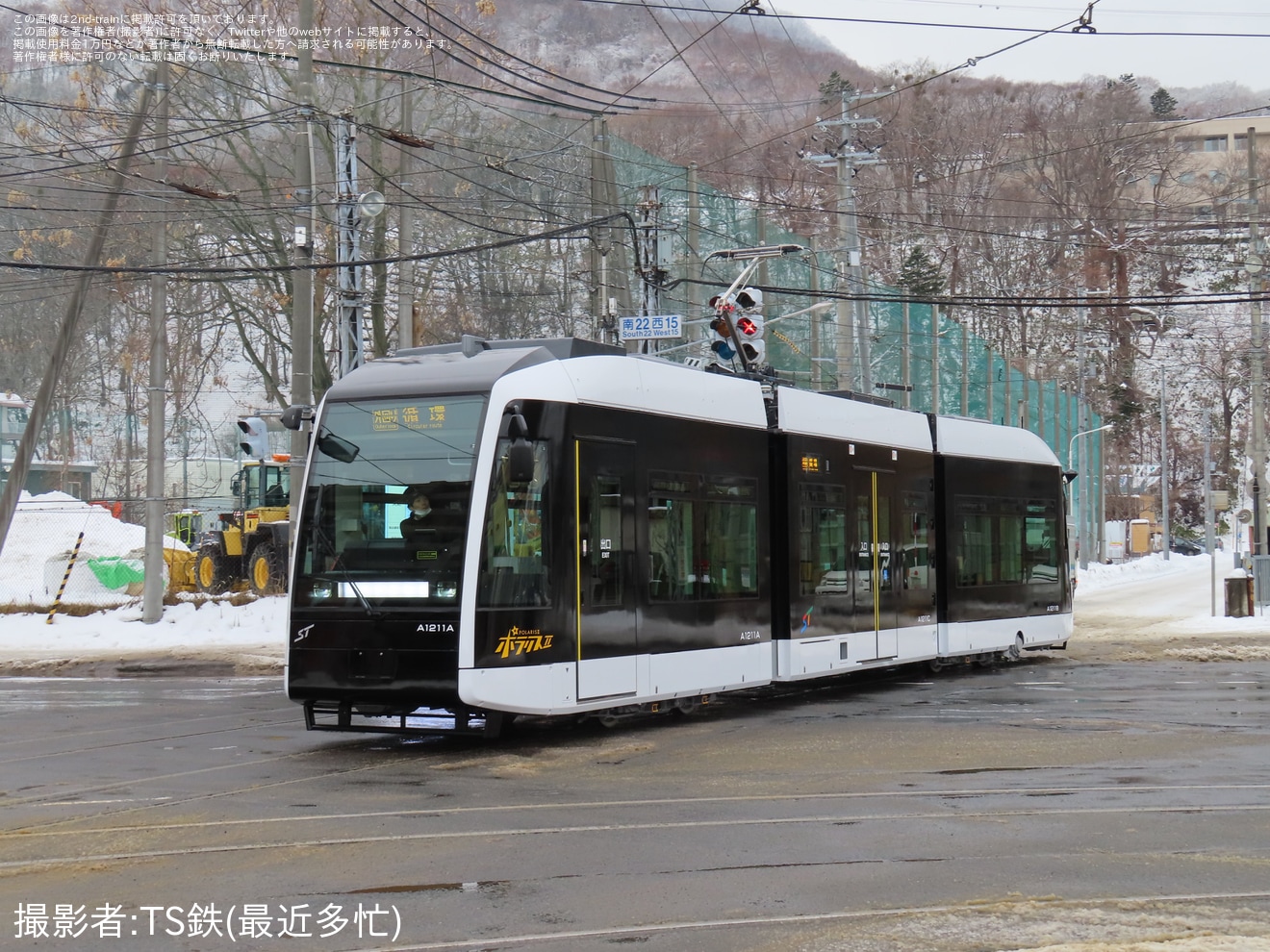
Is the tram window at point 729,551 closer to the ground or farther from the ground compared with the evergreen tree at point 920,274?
closer to the ground

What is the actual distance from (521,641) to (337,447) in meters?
2.30

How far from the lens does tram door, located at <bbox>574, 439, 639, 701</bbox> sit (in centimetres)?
1178

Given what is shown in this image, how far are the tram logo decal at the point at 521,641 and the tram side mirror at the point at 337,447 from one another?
201cm

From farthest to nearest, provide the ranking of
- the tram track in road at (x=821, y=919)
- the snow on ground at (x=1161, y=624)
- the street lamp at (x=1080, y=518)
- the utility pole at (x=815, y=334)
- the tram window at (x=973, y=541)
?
the street lamp at (x=1080, y=518), the utility pole at (x=815, y=334), the snow on ground at (x=1161, y=624), the tram window at (x=973, y=541), the tram track in road at (x=821, y=919)

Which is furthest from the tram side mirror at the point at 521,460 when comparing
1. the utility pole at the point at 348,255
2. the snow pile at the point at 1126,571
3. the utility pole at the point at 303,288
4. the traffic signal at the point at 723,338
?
the snow pile at the point at 1126,571

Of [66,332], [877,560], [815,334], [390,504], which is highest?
[815,334]

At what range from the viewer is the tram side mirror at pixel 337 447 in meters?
11.6

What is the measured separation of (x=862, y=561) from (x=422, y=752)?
661 centimetres

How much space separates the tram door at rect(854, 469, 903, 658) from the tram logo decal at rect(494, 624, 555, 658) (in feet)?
19.8

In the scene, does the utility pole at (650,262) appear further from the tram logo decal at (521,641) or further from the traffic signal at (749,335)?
the tram logo decal at (521,641)

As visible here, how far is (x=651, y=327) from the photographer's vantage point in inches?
906

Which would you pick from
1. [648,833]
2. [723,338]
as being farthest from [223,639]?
[648,833]

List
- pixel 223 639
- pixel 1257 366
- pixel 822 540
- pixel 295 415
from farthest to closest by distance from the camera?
pixel 1257 366 → pixel 223 639 → pixel 822 540 → pixel 295 415

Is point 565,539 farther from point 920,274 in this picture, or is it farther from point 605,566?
point 920,274
